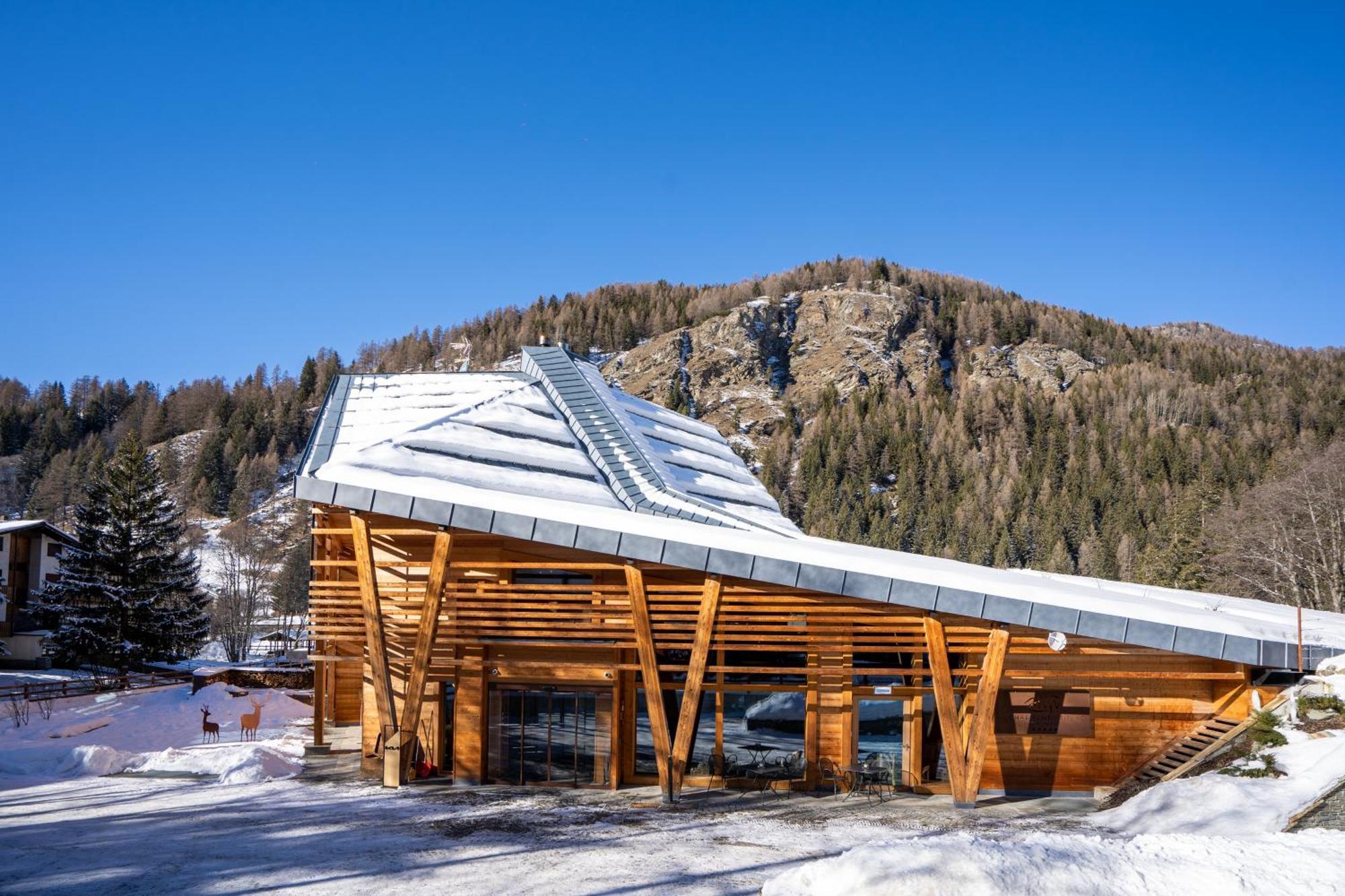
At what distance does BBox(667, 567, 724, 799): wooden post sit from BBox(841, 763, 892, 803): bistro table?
3.37 metres

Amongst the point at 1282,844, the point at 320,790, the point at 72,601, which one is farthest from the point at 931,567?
the point at 72,601

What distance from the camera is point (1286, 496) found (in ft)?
142

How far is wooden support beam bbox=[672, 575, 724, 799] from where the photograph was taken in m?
17.7

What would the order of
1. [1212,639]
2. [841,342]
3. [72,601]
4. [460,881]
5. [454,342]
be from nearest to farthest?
[460,881], [1212,639], [72,601], [841,342], [454,342]

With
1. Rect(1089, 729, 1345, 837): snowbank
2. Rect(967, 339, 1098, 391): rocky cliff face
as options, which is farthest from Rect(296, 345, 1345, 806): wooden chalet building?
Rect(967, 339, 1098, 391): rocky cliff face

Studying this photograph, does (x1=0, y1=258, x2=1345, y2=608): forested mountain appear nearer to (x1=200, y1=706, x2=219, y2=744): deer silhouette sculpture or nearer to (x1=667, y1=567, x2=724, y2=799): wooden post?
(x1=667, y1=567, x2=724, y2=799): wooden post

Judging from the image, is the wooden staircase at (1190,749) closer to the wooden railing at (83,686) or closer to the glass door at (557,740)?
the glass door at (557,740)

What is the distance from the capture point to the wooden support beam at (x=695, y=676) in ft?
58.1

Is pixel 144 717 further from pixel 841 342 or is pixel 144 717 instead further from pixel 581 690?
pixel 841 342

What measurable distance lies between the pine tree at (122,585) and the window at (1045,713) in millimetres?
34974

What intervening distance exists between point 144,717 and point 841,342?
449 ft

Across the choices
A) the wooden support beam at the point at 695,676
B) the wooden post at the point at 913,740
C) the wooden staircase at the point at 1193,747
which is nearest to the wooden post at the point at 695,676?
the wooden support beam at the point at 695,676

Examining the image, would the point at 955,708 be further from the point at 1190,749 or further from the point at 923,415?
the point at 923,415

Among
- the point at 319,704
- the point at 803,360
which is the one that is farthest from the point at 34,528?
the point at 803,360
